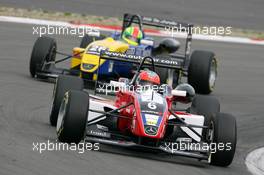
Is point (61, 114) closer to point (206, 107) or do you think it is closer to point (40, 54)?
point (206, 107)

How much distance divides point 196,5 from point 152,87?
56.8ft

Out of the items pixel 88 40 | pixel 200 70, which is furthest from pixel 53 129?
pixel 88 40

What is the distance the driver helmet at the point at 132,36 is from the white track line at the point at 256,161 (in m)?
5.80

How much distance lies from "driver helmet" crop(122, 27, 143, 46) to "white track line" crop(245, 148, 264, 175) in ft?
→ 19.0

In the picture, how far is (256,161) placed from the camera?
12.8 meters

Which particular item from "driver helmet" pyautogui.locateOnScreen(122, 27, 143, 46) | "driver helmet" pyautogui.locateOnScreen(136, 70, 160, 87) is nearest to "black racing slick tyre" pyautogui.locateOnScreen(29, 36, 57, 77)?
"driver helmet" pyautogui.locateOnScreen(122, 27, 143, 46)

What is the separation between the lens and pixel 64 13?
90.5 ft

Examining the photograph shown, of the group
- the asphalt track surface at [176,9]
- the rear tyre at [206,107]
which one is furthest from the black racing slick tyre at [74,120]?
the asphalt track surface at [176,9]

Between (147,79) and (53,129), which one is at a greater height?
(147,79)

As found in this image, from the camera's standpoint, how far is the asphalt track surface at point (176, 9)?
92.2 ft

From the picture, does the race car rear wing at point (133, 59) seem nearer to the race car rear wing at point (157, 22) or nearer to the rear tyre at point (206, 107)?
the rear tyre at point (206, 107)

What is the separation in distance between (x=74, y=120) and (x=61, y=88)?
1592 millimetres

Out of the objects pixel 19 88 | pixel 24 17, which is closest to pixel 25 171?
pixel 19 88

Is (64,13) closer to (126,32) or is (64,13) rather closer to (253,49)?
(253,49)
